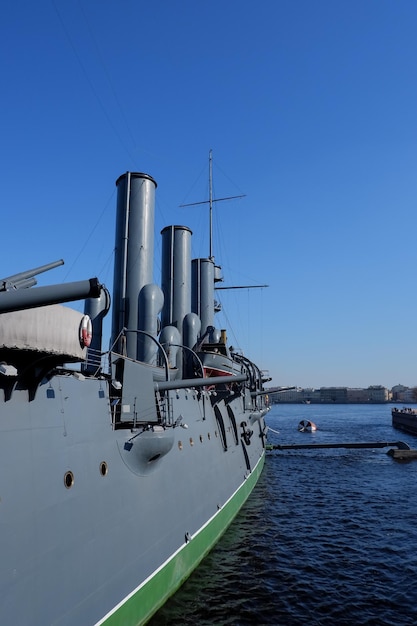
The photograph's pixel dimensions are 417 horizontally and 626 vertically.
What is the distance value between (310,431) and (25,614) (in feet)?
240

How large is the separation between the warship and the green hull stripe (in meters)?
0.04

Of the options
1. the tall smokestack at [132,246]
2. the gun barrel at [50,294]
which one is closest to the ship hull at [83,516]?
the gun barrel at [50,294]

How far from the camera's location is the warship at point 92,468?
22.4ft

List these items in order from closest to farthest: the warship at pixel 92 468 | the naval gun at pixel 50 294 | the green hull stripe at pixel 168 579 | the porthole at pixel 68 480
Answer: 1. the naval gun at pixel 50 294
2. the warship at pixel 92 468
3. the porthole at pixel 68 480
4. the green hull stripe at pixel 168 579

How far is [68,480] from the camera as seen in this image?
8352 mm

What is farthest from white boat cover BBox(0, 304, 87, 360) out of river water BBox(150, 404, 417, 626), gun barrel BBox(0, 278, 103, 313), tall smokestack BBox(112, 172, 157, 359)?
tall smokestack BBox(112, 172, 157, 359)

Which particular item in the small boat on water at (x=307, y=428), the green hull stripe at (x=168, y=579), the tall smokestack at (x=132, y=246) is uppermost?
the tall smokestack at (x=132, y=246)

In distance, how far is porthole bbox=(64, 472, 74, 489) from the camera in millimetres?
8266

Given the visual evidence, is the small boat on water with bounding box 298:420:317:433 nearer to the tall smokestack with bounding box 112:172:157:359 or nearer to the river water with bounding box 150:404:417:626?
the river water with bounding box 150:404:417:626

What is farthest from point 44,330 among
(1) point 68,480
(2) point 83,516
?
(2) point 83,516

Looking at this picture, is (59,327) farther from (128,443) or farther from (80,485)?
(128,443)

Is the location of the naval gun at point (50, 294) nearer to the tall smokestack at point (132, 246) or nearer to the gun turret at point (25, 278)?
the gun turret at point (25, 278)

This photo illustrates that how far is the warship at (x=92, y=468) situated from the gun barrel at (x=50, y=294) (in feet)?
0.04

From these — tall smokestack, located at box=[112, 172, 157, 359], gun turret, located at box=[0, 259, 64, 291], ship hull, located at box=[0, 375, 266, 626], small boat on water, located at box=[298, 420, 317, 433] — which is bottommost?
small boat on water, located at box=[298, 420, 317, 433]
